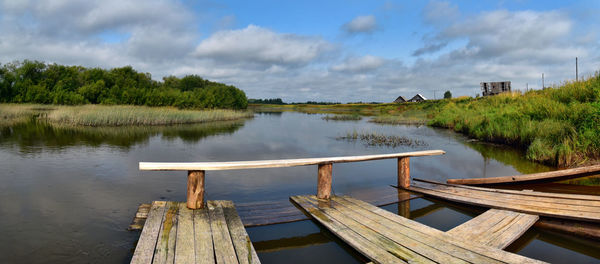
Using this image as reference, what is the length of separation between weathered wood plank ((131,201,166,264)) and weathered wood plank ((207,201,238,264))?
666 millimetres

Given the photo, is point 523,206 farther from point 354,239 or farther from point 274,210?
point 274,210

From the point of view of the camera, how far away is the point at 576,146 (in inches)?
363

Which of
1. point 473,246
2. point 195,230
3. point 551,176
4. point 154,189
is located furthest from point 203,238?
point 551,176

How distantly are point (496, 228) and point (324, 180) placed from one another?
2.77m

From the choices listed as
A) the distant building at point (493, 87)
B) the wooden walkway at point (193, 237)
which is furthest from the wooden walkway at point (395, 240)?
the distant building at point (493, 87)

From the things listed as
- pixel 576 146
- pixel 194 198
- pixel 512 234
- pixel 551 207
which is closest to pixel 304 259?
pixel 194 198

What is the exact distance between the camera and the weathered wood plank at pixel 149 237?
3.24 metres

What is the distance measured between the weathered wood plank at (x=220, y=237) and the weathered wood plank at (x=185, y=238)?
10.0 inches

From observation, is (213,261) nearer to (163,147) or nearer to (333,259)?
(333,259)

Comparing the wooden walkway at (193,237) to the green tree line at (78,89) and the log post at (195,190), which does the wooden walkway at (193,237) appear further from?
the green tree line at (78,89)

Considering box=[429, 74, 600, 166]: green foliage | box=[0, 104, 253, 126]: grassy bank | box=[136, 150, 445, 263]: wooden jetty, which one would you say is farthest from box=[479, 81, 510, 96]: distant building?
box=[136, 150, 445, 263]: wooden jetty

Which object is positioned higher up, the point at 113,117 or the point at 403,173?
the point at 113,117

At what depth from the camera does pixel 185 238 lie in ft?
12.4

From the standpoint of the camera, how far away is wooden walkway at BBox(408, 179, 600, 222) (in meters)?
4.80
